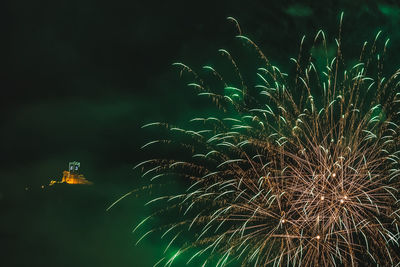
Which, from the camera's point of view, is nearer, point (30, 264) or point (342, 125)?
point (342, 125)

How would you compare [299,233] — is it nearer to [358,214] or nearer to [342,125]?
[358,214]

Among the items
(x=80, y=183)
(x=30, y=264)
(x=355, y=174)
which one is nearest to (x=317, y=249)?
(x=355, y=174)

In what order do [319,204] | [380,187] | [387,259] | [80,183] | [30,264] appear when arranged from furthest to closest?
[30,264] → [80,183] → [387,259] → [319,204] → [380,187]

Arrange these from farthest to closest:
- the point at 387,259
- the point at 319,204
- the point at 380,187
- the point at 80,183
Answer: the point at 80,183 < the point at 387,259 < the point at 319,204 < the point at 380,187

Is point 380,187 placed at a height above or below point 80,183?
above

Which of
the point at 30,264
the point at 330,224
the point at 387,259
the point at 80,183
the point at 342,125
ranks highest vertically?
the point at 342,125

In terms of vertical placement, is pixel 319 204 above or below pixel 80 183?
above

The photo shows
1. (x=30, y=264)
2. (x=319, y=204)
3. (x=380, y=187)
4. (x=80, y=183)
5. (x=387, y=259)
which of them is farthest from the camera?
(x=30, y=264)

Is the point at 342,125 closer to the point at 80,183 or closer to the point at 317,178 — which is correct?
the point at 317,178

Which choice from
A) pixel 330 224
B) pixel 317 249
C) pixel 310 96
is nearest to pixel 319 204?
pixel 330 224
